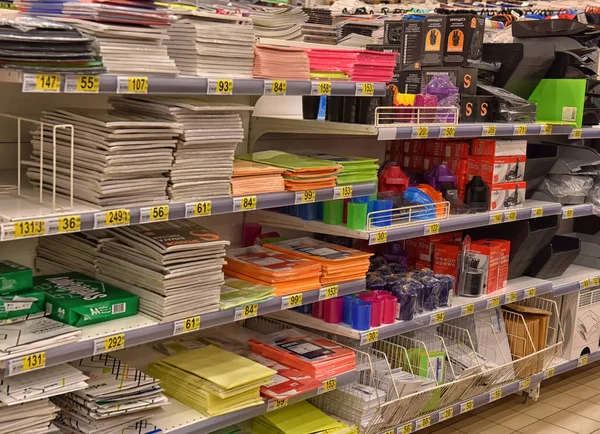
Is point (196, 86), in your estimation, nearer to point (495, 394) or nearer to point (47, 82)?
point (47, 82)

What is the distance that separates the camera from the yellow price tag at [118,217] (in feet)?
8.91

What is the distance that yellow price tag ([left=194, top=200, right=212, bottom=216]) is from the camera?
2.97 meters

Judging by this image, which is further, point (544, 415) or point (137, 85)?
point (544, 415)

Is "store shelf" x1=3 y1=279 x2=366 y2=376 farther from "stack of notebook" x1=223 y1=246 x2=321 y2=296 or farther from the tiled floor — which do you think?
the tiled floor

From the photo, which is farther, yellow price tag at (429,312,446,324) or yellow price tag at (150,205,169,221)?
yellow price tag at (429,312,446,324)

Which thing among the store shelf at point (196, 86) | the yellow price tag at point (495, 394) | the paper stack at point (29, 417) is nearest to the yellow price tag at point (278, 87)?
the store shelf at point (196, 86)

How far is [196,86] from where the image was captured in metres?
2.84

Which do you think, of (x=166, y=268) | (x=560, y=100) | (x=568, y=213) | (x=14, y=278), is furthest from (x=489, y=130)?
(x=14, y=278)

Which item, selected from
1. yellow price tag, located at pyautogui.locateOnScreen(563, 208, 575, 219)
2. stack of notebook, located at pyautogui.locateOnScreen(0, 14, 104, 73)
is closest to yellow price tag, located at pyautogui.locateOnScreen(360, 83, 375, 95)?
stack of notebook, located at pyautogui.locateOnScreen(0, 14, 104, 73)

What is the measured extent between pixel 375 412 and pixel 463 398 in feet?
2.52

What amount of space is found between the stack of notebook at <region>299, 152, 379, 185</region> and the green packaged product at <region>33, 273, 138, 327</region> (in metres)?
1.04

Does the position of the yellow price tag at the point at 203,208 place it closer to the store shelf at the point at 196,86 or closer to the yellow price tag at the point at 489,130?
the store shelf at the point at 196,86

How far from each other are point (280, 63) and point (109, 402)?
1354mm

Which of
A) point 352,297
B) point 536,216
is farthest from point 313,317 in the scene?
point 536,216
